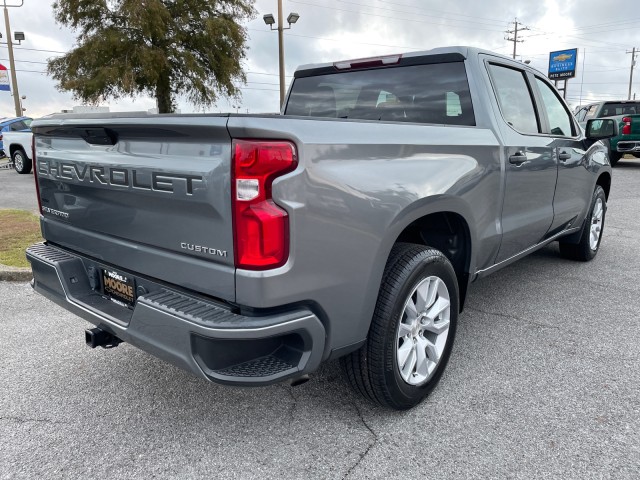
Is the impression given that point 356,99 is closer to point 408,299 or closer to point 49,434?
point 408,299

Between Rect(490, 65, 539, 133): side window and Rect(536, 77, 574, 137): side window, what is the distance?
332 mm

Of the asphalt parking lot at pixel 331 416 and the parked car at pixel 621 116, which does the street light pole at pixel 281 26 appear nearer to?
the parked car at pixel 621 116

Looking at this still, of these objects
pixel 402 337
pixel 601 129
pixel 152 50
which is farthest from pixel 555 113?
pixel 152 50

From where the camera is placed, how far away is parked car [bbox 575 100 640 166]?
13953 mm

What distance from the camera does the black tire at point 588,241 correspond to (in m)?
5.13

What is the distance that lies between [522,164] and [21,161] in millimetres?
15015

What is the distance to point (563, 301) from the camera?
424 cm

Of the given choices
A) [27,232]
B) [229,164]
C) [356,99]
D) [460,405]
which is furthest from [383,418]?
[27,232]

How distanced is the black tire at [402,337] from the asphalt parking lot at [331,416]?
16cm

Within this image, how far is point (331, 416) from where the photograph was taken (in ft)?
8.54

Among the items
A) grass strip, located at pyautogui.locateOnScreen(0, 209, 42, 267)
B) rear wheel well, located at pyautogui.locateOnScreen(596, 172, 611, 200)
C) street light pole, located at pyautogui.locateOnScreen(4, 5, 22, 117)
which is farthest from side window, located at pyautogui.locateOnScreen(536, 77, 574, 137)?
street light pole, located at pyautogui.locateOnScreen(4, 5, 22, 117)

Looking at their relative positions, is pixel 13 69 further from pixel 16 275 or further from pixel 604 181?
pixel 604 181

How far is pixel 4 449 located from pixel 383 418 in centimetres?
178

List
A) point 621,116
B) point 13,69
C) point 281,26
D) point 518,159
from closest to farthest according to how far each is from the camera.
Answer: point 518,159 → point 621,116 → point 281,26 → point 13,69
